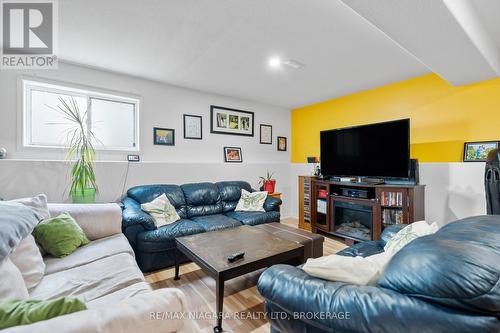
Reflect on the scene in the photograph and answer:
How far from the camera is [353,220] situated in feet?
11.6

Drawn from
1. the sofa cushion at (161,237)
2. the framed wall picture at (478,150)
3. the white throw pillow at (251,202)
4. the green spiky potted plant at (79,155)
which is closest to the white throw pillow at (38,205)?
the green spiky potted plant at (79,155)

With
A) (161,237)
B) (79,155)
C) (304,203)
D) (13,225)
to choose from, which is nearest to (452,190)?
(304,203)

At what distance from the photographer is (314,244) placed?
221 centimetres

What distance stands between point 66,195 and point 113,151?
2.51 feet

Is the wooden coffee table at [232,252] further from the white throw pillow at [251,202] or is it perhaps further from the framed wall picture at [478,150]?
the framed wall picture at [478,150]

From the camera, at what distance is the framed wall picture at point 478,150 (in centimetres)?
263

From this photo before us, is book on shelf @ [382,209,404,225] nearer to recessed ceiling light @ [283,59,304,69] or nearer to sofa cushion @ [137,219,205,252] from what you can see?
recessed ceiling light @ [283,59,304,69]

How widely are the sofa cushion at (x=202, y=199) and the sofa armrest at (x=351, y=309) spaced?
7.67 ft

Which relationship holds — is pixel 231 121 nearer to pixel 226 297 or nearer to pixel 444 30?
pixel 226 297

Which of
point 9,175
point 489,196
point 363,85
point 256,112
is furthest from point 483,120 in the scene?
point 9,175

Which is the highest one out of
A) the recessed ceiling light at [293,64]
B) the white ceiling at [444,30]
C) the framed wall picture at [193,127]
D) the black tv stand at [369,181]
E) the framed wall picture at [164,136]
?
the recessed ceiling light at [293,64]

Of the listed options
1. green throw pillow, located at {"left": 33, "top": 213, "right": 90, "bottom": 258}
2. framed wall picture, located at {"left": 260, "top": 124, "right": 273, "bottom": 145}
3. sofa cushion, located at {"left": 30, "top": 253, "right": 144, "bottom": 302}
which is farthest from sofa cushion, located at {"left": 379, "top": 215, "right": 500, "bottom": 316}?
framed wall picture, located at {"left": 260, "top": 124, "right": 273, "bottom": 145}

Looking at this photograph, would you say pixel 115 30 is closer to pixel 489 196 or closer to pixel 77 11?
pixel 77 11

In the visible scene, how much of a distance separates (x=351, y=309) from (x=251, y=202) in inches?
109
